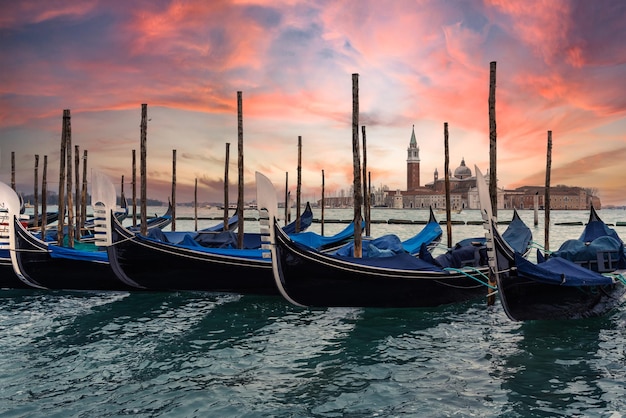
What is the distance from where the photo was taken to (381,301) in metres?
6.98

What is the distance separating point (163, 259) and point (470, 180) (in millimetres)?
108084

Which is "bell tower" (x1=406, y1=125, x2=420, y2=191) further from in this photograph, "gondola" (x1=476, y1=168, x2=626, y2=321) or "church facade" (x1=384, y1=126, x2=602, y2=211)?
"gondola" (x1=476, y1=168, x2=626, y2=321)

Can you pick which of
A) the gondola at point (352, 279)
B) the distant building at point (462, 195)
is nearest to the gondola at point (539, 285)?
the gondola at point (352, 279)

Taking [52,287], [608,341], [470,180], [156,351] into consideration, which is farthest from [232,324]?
[470,180]

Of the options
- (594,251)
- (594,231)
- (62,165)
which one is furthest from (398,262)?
(62,165)

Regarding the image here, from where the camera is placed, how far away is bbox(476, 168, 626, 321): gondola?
5633 millimetres

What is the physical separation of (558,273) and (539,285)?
0.25m

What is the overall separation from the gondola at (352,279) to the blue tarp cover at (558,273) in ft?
3.97

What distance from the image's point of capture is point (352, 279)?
6.71m

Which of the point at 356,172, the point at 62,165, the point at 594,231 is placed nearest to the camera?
the point at 356,172

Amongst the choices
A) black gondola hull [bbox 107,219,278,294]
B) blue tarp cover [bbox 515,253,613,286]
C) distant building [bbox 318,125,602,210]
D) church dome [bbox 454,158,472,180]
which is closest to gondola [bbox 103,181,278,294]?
black gondola hull [bbox 107,219,278,294]

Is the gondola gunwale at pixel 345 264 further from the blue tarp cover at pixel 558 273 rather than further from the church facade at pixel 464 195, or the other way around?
the church facade at pixel 464 195

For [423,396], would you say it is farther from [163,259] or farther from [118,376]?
[163,259]

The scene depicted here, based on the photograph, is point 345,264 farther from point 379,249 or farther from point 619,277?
point 619,277
